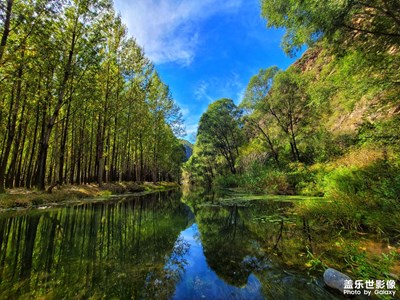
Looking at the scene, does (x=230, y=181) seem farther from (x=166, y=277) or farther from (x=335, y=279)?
(x=335, y=279)

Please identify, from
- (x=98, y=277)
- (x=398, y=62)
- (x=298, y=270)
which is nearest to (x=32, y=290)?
(x=98, y=277)

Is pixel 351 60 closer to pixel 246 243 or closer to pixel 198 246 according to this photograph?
pixel 246 243

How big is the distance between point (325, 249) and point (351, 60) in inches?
258

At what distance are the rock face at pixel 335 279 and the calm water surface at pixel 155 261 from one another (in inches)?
6.3

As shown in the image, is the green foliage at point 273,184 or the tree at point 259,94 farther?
the tree at point 259,94

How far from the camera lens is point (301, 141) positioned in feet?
73.5

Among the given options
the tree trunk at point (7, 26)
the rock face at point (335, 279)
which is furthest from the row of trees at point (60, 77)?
the rock face at point (335, 279)

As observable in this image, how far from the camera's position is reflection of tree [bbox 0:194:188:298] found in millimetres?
3156

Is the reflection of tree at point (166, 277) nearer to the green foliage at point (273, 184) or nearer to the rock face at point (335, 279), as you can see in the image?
the rock face at point (335, 279)

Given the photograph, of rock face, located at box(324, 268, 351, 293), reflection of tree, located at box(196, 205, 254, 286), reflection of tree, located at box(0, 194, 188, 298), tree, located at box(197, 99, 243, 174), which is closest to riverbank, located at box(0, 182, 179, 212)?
reflection of tree, located at box(0, 194, 188, 298)

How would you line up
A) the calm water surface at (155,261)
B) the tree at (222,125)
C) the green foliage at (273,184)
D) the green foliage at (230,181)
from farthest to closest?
the tree at (222,125)
the green foliage at (230,181)
the green foliage at (273,184)
the calm water surface at (155,261)

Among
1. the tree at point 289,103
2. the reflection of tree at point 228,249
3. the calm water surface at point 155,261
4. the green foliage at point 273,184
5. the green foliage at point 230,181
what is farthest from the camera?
the green foliage at point 230,181

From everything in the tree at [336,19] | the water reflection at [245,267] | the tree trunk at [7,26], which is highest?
the tree trunk at [7,26]

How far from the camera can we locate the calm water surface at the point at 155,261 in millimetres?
3115
